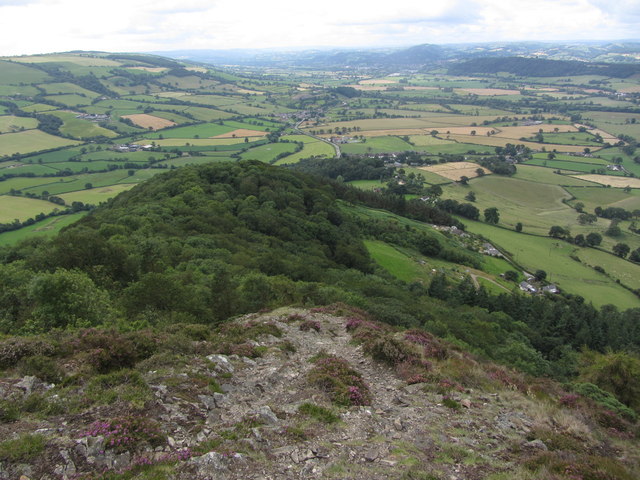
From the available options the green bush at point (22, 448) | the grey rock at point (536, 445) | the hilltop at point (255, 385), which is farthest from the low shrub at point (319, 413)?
the green bush at point (22, 448)

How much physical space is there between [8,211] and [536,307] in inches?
5018

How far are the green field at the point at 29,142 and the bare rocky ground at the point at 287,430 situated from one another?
196794 mm

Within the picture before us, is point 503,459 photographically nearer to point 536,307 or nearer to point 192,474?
point 192,474

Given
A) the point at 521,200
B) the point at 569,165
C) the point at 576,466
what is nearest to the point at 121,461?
the point at 576,466

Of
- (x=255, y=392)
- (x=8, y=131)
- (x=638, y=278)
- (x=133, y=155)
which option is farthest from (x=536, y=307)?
(x=8, y=131)

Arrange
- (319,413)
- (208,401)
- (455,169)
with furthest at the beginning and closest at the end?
(455,169), (319,413), (208,401)

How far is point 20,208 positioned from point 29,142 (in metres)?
97.9

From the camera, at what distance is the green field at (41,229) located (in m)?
83.8

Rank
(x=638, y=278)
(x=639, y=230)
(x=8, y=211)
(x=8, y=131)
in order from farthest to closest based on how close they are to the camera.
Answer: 1. (x=8, y=131)
2. (x=639, y=230)
3. (x=8, y=211)
4. (x=638, y=278)

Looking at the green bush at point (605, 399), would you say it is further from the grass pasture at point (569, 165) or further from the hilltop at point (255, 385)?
the grass pasture at point (569, 165)

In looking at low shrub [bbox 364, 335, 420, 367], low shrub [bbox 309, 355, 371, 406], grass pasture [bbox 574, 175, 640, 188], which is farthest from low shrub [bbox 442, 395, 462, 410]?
grass pasture [bbox 574, 175, 640, 188]

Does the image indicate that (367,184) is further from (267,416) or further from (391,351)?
(267,416)

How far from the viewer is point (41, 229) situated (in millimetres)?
89562

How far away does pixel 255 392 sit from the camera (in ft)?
62.2
